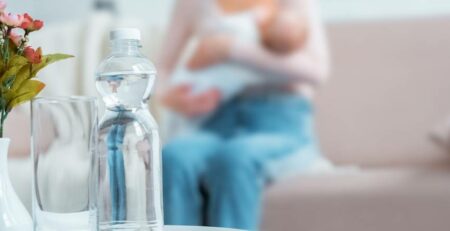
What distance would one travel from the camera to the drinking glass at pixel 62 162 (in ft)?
2.68

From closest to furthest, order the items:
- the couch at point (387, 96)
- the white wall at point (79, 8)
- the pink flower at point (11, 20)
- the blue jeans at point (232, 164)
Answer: the pink flower at point (11, 20) → the blue jeans at point (232, 164) → the couch at point (387, 96) → the white wall at point (79, 8)

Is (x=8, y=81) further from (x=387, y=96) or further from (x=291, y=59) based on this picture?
(x=387, y=96)

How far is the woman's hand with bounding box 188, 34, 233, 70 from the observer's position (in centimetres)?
189

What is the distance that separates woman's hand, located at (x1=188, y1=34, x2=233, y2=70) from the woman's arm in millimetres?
19

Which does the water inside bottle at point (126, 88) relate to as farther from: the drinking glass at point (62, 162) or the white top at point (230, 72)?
the white top at point (230, 72)

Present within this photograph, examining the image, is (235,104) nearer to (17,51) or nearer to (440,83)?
(440,83)

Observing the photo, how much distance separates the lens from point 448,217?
5.32 ft

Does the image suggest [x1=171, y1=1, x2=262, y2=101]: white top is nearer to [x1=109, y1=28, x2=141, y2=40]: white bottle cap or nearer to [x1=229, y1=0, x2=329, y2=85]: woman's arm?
[x1=229, y1=0, x2=329, y2=85]: woman's arm

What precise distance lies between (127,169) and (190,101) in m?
1.08

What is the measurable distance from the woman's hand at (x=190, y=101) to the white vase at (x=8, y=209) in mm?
1076

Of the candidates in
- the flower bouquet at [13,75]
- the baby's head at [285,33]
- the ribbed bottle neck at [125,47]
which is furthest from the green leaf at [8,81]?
the baby's head at [285,33]

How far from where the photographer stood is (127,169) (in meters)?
0.83

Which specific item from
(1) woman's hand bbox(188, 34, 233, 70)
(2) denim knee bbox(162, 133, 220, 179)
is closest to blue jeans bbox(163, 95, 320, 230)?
(2) denim knee bbox(162, 133, 220, 179)

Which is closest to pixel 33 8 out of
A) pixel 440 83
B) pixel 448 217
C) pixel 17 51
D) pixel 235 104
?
pixel 235 104
